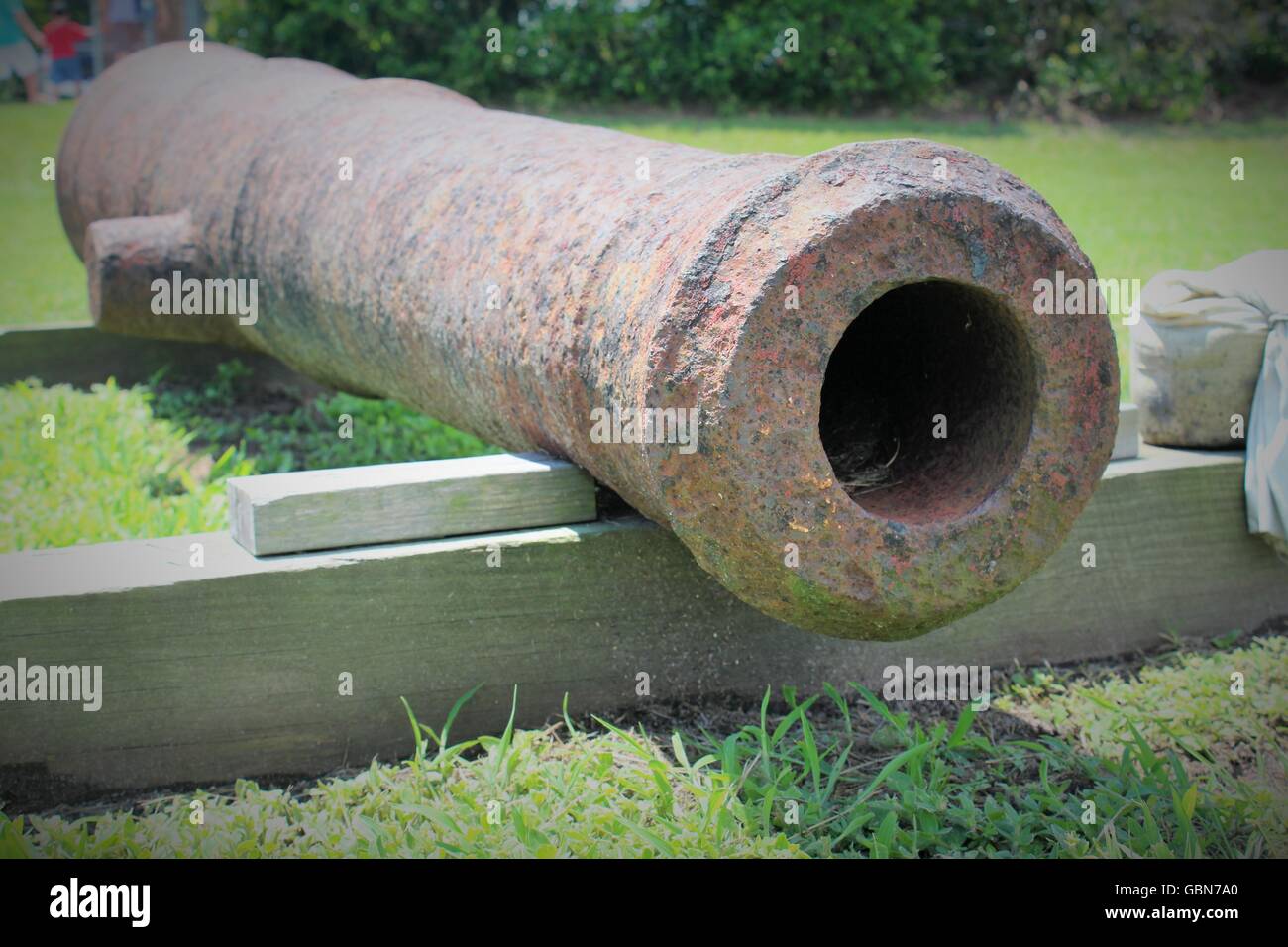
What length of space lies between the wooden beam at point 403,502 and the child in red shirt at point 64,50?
16.5 meters

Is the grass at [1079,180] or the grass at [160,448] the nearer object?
the grass at [160,448]

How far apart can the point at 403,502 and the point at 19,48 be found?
15.5m

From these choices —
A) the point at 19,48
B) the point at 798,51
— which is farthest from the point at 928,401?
the point at 19,48

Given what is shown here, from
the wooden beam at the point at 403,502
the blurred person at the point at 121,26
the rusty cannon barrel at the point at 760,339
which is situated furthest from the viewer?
the blurred person at the point at 121,26

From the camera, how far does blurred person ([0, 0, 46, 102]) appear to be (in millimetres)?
15602

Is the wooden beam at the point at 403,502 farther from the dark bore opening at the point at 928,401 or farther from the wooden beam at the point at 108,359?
the wooden beam at the point at 108,359

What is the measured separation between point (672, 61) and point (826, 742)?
12248 millimetres

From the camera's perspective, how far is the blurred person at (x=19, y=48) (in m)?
15.6

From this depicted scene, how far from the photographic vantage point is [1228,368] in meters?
3.96

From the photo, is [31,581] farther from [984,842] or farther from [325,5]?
[325,5]

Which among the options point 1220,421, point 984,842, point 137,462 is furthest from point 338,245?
point 1220,421

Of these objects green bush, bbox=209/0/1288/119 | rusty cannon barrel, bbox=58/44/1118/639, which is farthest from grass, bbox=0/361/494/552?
green bush, bbox=209/0/1288/119

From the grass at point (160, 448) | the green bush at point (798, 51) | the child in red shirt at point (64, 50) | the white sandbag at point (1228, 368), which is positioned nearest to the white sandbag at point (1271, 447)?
the white sandbag at point (1228, 368)

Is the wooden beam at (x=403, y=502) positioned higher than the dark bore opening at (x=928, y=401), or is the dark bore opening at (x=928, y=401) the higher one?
the dark bore opening at (x=928, y=401)
